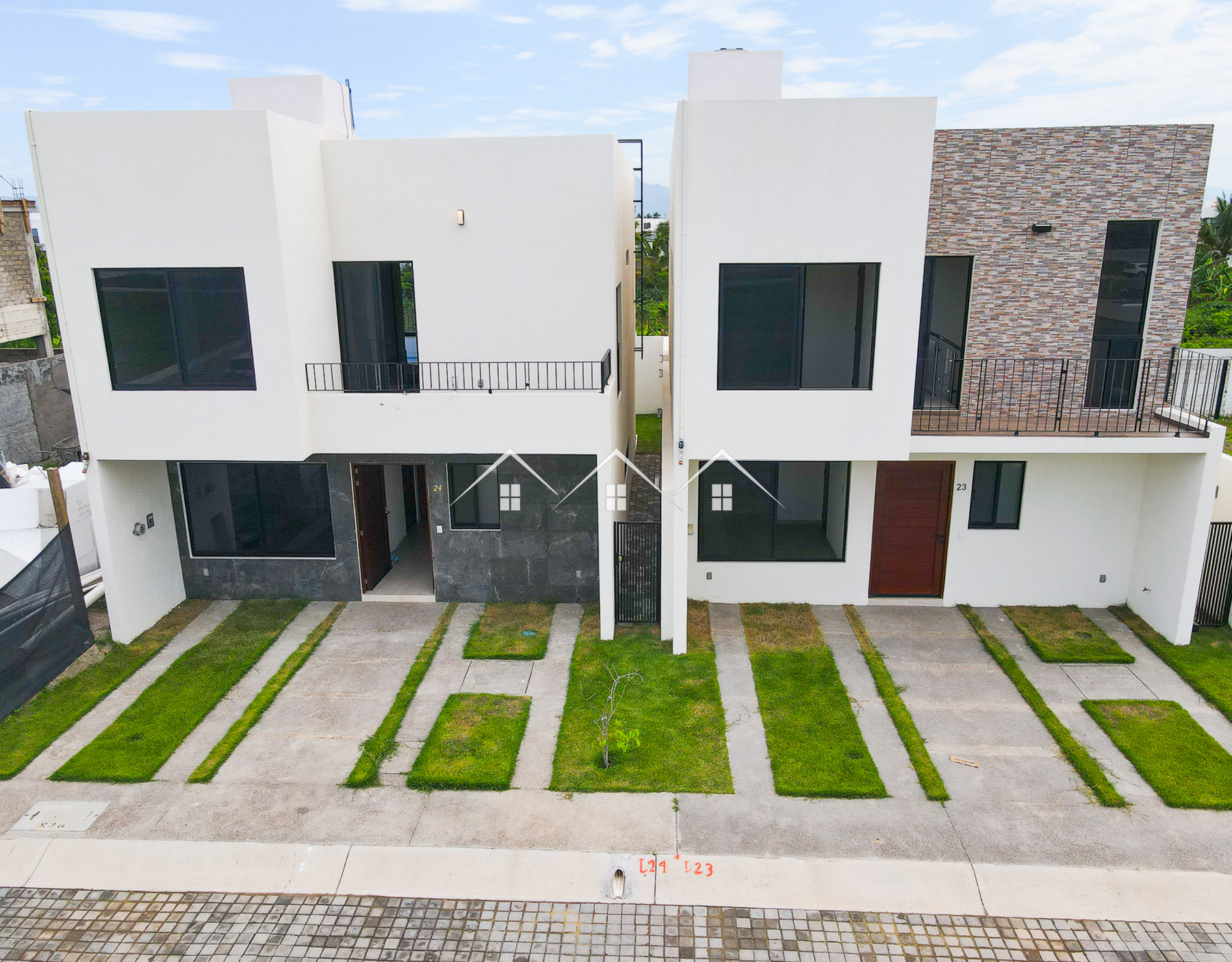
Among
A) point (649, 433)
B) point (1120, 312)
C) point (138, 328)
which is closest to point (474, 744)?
point (138, 328)

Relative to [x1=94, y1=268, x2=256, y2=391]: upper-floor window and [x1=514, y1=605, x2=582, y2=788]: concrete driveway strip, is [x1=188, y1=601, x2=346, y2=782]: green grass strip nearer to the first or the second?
[x1=514, y1=605, x2=582, y2=788]: concrete driveway strip

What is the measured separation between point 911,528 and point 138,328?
11.0m

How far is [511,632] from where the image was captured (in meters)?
12.0

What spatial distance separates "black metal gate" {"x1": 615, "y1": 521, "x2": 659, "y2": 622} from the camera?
11.8 m

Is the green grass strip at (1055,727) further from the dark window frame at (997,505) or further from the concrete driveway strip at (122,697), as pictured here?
the concrete driveway strip at (122,697)

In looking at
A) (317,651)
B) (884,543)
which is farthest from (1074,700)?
(317,651)

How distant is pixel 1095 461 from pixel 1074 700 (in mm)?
3747

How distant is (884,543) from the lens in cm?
1271

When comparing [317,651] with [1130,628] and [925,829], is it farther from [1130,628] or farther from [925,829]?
[1130,628]

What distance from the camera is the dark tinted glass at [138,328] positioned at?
10516 millimetres

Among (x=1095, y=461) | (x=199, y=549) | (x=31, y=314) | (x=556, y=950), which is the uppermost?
(x=31, y=314)

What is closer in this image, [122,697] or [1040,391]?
[122,697]

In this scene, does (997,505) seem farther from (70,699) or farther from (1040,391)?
(70,699)

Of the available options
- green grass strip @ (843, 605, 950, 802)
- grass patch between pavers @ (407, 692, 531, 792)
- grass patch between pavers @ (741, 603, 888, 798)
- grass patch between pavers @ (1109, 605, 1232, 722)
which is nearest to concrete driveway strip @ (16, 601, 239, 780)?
grass patch between pavers @ (407, 692, 531, 792)
